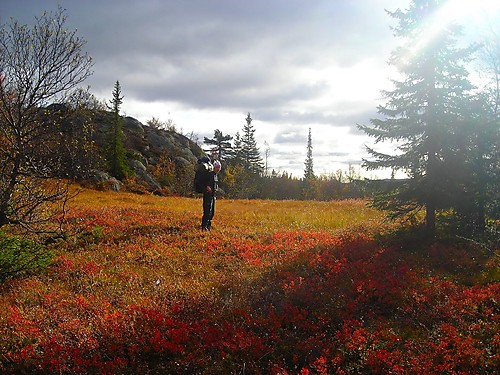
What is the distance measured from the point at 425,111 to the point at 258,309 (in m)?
8.44

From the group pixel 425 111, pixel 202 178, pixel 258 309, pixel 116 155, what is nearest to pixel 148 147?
pixel 116 155

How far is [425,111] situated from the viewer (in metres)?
11.2

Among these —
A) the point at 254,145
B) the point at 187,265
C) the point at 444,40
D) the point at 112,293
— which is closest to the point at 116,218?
the point at 187,265

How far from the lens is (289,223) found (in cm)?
1638

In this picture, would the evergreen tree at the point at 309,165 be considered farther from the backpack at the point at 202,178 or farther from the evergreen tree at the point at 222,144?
the backpack at the point at 202,178

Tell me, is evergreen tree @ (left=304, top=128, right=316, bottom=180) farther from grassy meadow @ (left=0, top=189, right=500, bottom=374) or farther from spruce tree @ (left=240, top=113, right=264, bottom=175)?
grassy meadow @ (left=0, top=189, right=500, bottom=374)

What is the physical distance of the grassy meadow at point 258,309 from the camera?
5516 millimetres

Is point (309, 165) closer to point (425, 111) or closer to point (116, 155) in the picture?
point (116, 155)

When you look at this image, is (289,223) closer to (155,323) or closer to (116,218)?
(116,218)

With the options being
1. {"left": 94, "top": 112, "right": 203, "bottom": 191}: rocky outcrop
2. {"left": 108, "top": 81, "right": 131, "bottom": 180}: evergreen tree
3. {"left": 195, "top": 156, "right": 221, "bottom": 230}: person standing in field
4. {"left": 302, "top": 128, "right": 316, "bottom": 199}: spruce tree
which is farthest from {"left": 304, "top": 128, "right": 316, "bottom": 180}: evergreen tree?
{"left": 195, "top": 156, "right": 221, "bottom": 230}: person standing in field

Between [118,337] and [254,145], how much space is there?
2552 inches

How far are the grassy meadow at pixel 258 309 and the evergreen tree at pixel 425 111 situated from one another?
64.1 inches

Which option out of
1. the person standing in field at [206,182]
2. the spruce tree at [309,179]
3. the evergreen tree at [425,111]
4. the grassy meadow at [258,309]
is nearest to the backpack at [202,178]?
the person standing in field at [206,182]

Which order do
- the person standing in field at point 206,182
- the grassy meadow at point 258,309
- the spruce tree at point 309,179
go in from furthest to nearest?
1. the spruce tree at point 309,179
2. the person standing in field at point 206,182
3. the grassy meadow at point 258,309
